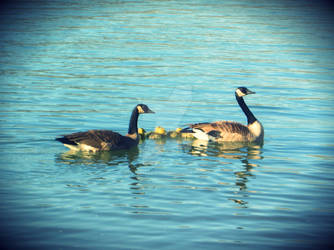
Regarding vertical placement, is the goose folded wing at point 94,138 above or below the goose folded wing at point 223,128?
below

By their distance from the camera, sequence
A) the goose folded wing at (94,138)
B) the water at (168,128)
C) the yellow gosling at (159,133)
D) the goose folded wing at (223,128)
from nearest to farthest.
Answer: the water at (168,128), the goose folded wing at (94,138), the goose folded wing at (223,128), the yellow gosling at (159,133)

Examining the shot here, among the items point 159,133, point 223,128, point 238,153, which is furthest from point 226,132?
point 159,133

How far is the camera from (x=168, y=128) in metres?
19.6

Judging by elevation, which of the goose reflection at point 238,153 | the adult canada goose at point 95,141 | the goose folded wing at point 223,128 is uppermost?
the goose folded wing at point 223,128

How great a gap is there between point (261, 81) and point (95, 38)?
49.1 feet

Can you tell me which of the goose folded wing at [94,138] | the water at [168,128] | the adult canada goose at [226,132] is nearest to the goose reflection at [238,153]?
the water at [168,128]

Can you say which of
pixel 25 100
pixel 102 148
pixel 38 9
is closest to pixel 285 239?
pixel 102 148

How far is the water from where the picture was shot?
10.7 metres

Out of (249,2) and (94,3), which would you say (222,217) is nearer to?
(94,3)

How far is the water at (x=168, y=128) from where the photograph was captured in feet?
35.1

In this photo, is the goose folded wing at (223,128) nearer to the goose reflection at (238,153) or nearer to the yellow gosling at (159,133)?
the goose reflection at (238,153)

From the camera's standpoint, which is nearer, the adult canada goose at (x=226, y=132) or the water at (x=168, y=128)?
the water at (x=168, y=128)

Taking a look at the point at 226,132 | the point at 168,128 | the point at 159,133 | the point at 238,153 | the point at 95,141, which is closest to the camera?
the point at 95,141

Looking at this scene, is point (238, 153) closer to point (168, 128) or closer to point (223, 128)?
point (223, 128)
